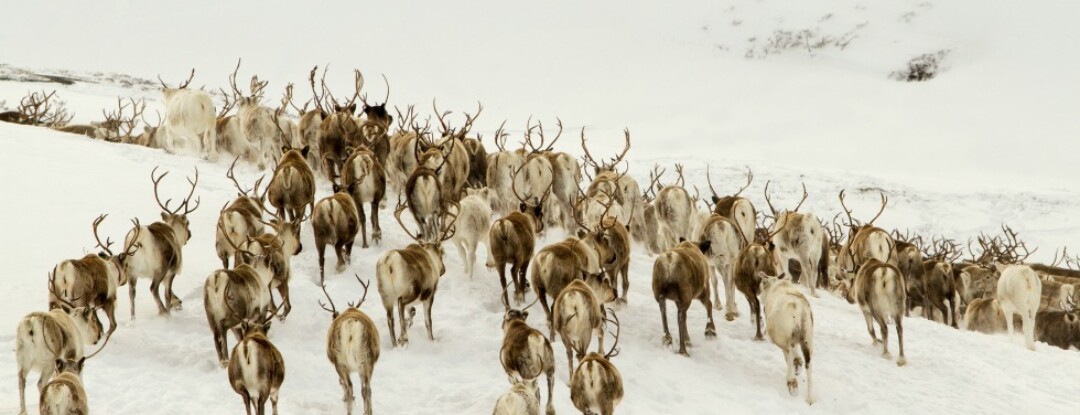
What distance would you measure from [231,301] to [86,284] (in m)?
1.32

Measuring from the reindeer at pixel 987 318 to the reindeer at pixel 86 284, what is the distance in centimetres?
1344

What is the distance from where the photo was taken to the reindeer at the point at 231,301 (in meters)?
8.50

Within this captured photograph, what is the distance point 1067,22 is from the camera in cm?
7150

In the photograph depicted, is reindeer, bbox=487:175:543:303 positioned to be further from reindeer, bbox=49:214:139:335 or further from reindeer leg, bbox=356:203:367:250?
reindeer, bbox=49:214:139:335

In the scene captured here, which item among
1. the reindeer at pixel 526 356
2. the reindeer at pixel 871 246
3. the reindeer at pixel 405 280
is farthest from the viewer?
the reindeer at pixel 871 246

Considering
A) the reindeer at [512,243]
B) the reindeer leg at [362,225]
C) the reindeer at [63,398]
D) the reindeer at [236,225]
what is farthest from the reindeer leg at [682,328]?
the reindeer at [63,398]

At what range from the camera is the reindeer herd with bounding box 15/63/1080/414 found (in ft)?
25.5

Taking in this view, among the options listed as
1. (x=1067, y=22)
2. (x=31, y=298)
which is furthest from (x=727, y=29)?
(x=31, y=298)

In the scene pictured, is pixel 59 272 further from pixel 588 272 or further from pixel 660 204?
pixel 660 204

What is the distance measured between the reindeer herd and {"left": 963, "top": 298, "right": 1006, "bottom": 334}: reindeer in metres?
0.02

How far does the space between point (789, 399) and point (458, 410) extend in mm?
3306

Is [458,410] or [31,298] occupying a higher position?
[31,298]

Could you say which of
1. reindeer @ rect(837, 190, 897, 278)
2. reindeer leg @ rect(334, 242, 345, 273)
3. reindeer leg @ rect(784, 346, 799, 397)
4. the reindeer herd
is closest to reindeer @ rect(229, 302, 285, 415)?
the reindeer herd

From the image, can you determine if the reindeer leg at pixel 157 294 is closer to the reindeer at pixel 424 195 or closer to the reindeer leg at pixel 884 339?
A: the reindeer at pixel 424 195
